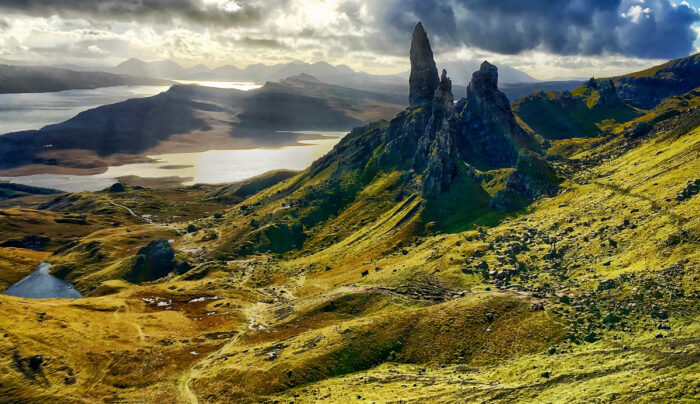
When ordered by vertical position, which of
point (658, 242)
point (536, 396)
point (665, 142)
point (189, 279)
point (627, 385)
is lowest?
point (189, 279)

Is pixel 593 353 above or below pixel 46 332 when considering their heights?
above

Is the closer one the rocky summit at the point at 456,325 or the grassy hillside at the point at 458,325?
the rocky summit at the point at 456,325

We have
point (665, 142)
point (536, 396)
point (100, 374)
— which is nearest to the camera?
point (536, 396)

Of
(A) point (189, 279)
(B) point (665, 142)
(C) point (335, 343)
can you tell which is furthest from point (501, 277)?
(A) point (189, 279)

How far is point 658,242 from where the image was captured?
86250mm

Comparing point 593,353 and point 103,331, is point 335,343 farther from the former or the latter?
point 103,331

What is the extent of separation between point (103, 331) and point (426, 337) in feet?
307

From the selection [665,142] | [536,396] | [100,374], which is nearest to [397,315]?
[536,396]

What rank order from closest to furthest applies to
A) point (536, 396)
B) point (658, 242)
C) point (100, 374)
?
point (536, 396), point (658, 242), point (100, 374)

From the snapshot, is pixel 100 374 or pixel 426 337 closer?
pixel 426 337

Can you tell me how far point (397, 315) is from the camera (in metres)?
95.4

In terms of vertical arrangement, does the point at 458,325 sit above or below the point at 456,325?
above

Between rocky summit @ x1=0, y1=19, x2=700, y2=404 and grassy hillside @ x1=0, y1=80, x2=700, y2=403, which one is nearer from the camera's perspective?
rocky summit @ x1=0, y1=19, x2=700, y2=404

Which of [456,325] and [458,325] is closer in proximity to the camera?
[458,325]
